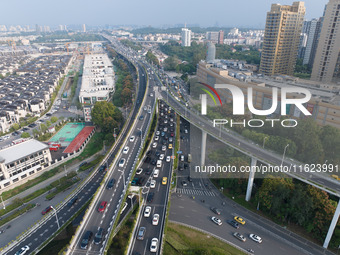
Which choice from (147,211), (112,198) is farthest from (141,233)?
(112,198)

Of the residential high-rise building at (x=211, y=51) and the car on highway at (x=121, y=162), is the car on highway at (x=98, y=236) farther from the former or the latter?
the residential high-rise building at (x=211, y=51)

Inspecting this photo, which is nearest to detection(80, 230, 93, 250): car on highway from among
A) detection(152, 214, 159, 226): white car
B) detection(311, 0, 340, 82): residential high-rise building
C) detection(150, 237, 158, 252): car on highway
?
detection(150, 237, 158, 252): car on highway

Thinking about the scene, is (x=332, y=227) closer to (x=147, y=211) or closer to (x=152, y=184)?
(x=147, y=211)

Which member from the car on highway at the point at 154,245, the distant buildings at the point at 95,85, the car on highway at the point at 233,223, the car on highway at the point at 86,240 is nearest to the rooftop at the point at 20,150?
the distant buildings at the point at 95,85

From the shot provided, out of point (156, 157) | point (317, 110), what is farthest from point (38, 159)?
point (317, 110)

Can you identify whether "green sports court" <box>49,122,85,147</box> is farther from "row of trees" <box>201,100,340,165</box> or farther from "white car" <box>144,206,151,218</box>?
"row of trees" <box>201,100,340,165</box>

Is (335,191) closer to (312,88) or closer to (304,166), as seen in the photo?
(304,166)
